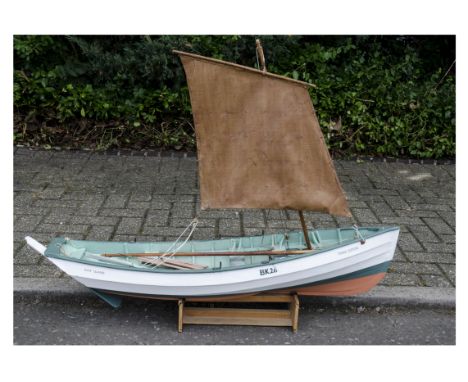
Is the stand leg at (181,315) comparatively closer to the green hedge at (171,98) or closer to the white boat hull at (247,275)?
the white boat hull at (247,275)

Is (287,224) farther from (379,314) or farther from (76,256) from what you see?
(76,256)

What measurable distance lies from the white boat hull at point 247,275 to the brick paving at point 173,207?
873 mm

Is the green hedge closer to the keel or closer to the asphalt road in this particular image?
the asphalt road

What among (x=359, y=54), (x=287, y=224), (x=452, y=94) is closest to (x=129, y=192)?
(x=287, y=224)

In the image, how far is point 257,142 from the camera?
4156 mm

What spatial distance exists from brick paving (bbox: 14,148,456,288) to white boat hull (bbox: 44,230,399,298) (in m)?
0.87

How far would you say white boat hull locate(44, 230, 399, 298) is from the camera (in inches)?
164

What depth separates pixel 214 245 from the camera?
480cm

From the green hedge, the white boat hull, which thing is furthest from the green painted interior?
the green hedge

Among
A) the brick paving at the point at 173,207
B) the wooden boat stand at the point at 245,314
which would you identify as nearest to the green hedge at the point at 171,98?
the brick paving at the point at 173,207

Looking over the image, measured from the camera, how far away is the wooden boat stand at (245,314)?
4.41 meters

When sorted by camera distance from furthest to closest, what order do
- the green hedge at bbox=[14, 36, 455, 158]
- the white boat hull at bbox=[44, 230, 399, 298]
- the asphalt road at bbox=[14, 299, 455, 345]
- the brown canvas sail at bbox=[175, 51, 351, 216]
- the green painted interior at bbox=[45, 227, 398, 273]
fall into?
the green hedge at bbox=[14, 36, 455, 158] < the green painted interior at bbox=[45, 227, 398, 273] < the asphalt road at bbox=[14, 299, 455, 345] < the white boat hull at bbox=[44, 230, 399, 298] < the brown canvas sail at bbox=[175, 51, 351, 216]

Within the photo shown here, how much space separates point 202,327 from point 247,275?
67cm

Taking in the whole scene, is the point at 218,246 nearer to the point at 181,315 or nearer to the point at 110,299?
the point at 181,315
